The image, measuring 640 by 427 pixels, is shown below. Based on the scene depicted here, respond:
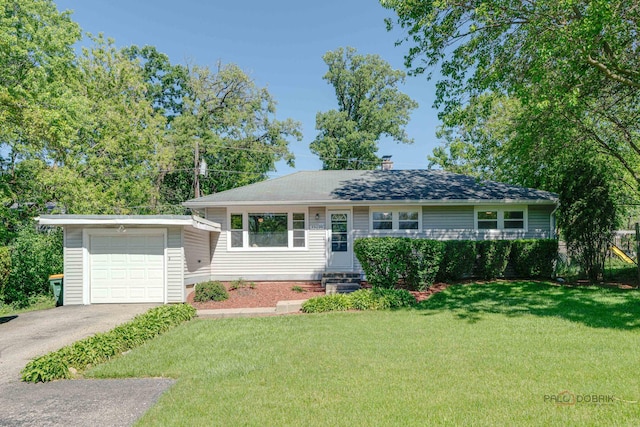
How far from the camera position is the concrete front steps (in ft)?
35.1

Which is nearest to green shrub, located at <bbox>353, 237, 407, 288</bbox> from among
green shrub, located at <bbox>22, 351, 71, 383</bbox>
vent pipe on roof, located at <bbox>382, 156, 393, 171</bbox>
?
green shrub, located at <bbox>22, 351, 71, 383</bbox>

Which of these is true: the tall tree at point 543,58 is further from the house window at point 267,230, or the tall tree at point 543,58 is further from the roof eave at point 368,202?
the house window at point 267,230

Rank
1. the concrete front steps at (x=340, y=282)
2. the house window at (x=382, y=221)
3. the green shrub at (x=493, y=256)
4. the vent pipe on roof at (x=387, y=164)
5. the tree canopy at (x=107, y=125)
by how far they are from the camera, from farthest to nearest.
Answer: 1. the vent pipe on roof at (x=387, y=164)
2. the tree canopy at (x=107, y=125)
3. the house window at (x=382, y=221)
4. the green shrub at (x=493, y=256)
5. the concrete front steps at (x=340, y=282)

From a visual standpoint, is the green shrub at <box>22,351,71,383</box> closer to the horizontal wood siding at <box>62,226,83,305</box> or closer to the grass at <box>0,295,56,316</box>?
the horizontal wood siding at <box>62,226,83,305</box>

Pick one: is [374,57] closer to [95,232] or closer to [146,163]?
[146,163]

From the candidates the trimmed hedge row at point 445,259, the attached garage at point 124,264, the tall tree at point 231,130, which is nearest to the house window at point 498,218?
the trimmed hedge row at point 445,259

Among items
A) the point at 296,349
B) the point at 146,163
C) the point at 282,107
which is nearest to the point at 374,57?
the point at 282,107

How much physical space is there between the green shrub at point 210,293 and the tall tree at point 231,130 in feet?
56.7

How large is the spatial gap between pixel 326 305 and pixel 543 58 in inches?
267

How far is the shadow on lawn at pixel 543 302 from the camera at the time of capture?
285 inches

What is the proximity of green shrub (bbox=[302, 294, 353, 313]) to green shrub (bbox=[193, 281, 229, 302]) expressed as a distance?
9.22 feet

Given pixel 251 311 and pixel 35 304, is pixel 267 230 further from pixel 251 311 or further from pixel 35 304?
pixel 35 304

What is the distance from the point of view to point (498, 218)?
1321 centimetres

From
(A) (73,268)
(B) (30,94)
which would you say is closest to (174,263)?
(A) (73,268)
